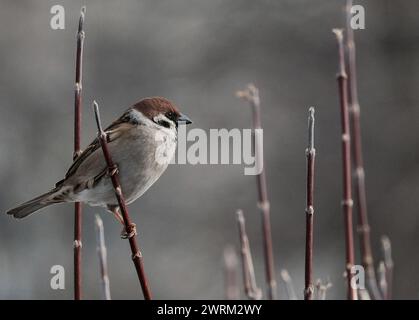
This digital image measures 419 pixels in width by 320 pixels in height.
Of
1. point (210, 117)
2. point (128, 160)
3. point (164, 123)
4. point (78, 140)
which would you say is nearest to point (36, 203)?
point (128, 160)

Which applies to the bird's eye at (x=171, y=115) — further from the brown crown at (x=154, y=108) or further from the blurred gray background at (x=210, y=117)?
the blurred gray background at (x=210, y=117)

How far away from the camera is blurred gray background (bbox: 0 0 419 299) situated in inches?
170

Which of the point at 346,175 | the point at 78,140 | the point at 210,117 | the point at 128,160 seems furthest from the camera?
the point at 210,117

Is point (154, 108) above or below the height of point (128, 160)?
above

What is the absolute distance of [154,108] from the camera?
211cm

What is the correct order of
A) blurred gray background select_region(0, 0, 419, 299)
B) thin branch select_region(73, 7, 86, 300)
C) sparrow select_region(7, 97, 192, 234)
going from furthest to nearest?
blurred gray background select_region(0, 0, 419, 299)
sparrow select_region(7, 97, 192, 234)
thin branch select_region(73, 7, 86, 300)

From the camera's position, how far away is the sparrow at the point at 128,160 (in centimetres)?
203

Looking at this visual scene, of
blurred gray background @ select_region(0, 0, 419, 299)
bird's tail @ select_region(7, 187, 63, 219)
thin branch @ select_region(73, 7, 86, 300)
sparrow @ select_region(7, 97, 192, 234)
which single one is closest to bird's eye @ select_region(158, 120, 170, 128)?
sparrow @ select_region(7, 97, 192, 234)

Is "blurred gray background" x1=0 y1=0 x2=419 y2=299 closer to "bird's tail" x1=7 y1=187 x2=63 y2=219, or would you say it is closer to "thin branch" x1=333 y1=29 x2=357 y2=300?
"bird's tail" x1=7 y1=187 x2=63 y2=219

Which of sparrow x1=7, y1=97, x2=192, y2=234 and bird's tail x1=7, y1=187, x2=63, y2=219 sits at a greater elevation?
sparrow x1=7, y1=97, x2=192, y2=234

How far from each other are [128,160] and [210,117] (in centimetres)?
272

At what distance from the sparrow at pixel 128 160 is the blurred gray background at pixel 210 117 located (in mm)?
2014

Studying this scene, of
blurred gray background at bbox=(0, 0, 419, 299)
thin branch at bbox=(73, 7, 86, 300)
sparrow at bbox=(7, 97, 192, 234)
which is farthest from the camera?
blurred gray background at bbox=(0, 0, 419, 299)

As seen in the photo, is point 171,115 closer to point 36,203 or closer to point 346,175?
point 36,203
